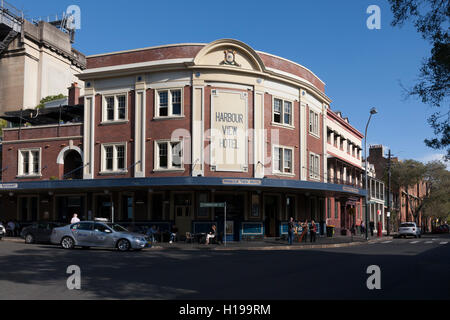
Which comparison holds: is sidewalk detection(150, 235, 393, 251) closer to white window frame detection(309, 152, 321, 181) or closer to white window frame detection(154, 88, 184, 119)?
white window frame detection(309, 152, 321, 181)

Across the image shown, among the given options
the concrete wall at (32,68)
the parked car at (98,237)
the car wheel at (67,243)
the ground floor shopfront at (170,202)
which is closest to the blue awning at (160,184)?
the ground floor shopfront at (170,202)

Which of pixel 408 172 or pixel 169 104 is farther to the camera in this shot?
pixel 408 172

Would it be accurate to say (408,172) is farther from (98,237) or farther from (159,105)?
(98,237)

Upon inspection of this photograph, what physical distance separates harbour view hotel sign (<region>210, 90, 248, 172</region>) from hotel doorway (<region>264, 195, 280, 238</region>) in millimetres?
3539

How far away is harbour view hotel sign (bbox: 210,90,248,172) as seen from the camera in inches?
1192

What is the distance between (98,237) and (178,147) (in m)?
9.42

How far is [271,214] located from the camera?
108 ft

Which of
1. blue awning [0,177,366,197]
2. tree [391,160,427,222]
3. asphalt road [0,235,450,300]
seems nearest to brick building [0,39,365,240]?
blue awning [0,177,366,197]

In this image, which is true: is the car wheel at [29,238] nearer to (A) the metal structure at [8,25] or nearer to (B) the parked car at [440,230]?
(A) the metal structure at [8,25]

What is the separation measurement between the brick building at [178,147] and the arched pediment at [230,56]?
0.22 feet

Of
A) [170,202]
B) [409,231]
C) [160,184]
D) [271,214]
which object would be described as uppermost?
[160,184]

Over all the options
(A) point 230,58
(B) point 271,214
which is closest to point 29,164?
(A) point 230,58

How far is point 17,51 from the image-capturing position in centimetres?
5059

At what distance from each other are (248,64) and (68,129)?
44.8ft
